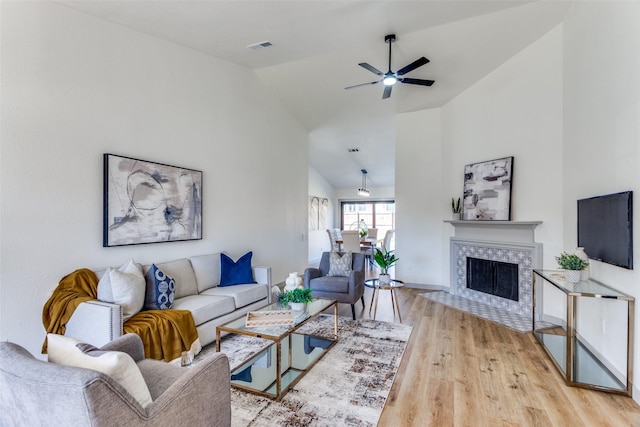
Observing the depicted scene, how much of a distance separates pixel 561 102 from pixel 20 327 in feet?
19.8

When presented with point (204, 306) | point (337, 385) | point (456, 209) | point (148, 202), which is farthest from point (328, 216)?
point (337, 385)

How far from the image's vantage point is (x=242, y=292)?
3629 mm

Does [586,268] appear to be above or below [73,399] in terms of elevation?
above

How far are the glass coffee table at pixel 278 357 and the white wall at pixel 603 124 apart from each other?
8.17ft

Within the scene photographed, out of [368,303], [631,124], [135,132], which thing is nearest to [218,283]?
[135,132]

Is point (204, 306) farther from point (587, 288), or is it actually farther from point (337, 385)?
point (587, 288)

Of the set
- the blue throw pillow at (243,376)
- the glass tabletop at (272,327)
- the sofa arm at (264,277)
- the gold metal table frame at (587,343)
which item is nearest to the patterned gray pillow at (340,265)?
the sofa arm at (264,277)

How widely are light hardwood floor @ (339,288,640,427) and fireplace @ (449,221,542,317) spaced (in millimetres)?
938

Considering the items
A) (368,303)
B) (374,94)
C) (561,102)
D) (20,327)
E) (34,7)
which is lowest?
(368,303)

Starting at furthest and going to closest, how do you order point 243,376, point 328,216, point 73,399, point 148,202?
point 328,216
point 148,202
point 243,376
point 73,399

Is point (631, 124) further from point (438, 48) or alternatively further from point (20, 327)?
point (20, 327)

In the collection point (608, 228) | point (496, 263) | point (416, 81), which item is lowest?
point (496, 263)

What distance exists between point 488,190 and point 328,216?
21.7ft

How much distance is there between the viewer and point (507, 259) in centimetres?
446
